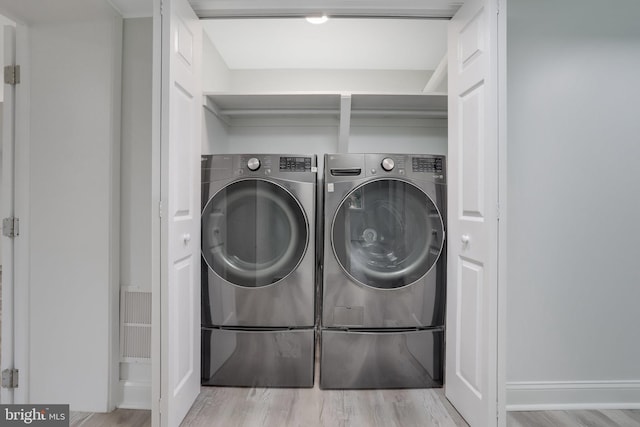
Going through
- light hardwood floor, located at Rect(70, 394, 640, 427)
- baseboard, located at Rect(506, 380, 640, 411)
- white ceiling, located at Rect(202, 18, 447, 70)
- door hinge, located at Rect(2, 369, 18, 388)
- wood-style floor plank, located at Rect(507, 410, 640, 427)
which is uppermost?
white ceiling, located at Rect(202, 18, 447, 70)

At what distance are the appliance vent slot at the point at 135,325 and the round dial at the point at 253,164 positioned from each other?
884mm

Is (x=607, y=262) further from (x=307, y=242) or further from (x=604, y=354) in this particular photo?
(x=307, y=242)

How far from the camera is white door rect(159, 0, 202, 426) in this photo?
4.57 ft

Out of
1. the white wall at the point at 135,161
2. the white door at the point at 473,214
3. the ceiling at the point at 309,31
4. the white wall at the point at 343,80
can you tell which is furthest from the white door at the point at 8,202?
the white door at the point at 473,214

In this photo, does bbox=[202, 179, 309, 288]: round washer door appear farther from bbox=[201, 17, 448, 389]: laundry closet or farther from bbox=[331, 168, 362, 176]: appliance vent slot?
bbox=[331, 168, 362, 176]: appliance vent slot

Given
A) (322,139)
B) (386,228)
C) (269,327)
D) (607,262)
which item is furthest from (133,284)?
(607,262)

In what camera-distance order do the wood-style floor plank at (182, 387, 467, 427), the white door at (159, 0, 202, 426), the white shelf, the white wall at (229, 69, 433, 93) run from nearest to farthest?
the white door at (159, 0, 202, 426)
the wood-style floor plank at (182, 387, 467, 427)
the white shelf
the white wall at (229, 69, 433, 93)

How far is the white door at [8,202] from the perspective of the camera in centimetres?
169

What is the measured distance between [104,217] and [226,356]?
1.01 metres

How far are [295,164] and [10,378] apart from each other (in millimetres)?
1868

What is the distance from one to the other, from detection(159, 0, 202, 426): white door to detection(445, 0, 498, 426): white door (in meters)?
1.37

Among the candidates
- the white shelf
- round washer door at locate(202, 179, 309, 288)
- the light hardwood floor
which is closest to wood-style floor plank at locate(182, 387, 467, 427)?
the light hardwood floor

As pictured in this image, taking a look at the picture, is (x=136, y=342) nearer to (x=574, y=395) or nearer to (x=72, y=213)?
(x=72, y=213)

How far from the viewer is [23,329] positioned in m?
1.68
